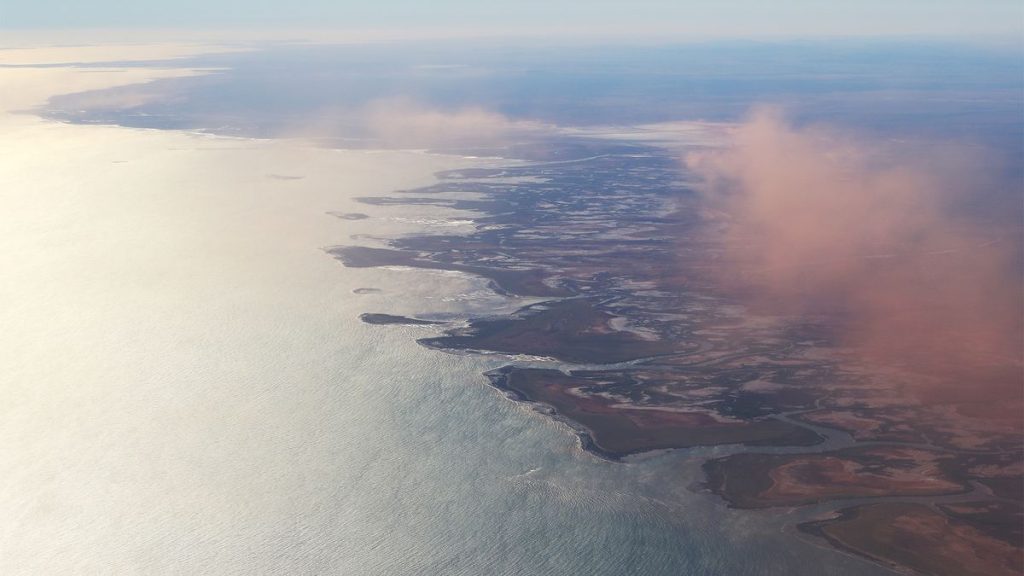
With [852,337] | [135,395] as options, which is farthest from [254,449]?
[852,337]

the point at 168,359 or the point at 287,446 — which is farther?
the point at 168,359

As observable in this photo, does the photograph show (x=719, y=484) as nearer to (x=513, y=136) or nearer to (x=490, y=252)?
(x=490, y=252)

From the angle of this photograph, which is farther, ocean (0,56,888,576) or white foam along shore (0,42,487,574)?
Result: white foam along shore (0,42,487,574)

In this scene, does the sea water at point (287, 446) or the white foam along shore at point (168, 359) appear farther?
the white foam along shore at point (168, 359)

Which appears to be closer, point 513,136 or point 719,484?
point 719,484

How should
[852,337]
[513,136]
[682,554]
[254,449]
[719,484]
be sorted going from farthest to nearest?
1. [513,136]
2. [852,337]
3. [254,449]
4. [719,484]
5. [682,554]

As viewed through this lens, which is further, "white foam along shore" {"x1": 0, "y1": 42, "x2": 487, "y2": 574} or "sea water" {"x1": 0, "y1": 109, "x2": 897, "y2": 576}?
"white foam along shore" {"x1": 0, "y1": 42, "x2": 487, "y2": 574}

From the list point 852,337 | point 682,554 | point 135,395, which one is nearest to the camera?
point 682,554

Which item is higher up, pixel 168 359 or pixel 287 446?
pixel 168 359

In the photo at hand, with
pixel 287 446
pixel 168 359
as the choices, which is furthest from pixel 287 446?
pixel 168 359

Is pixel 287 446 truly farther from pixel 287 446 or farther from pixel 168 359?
pixel 168 359
